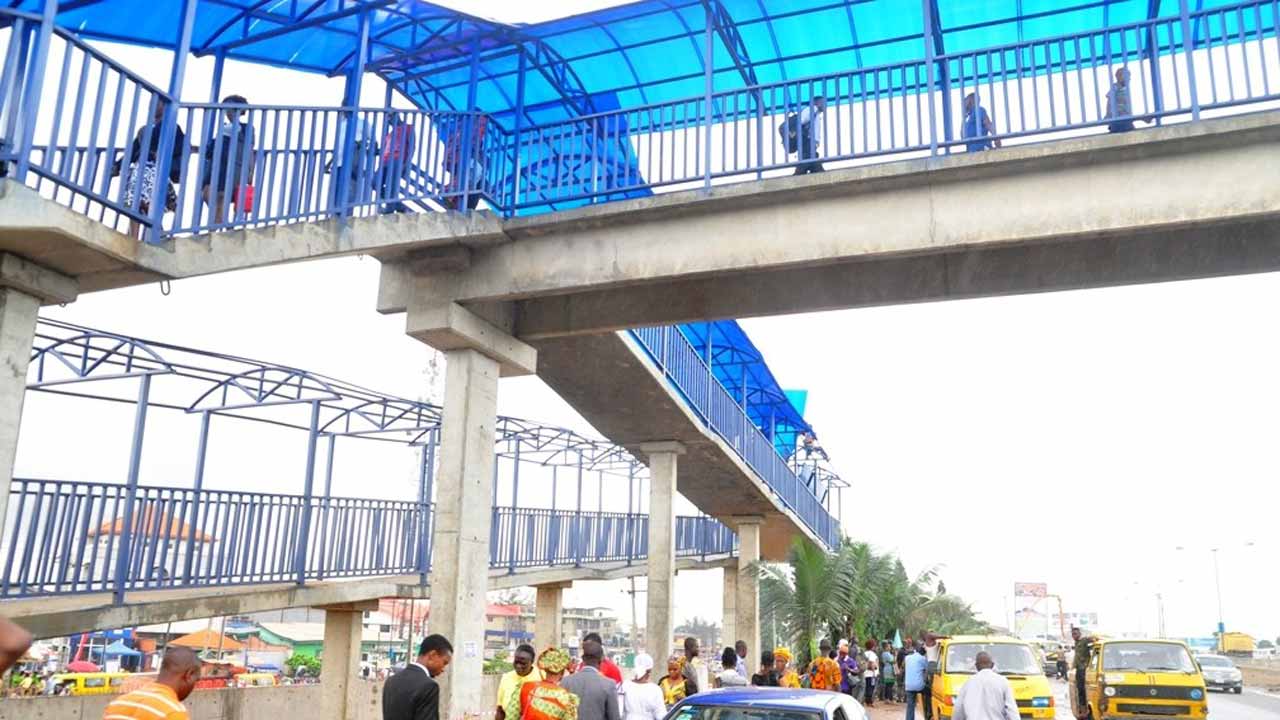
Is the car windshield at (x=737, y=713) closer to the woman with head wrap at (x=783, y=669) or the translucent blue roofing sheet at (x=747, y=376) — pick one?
Answer: the woman with head wrap at (x=783, y=669)

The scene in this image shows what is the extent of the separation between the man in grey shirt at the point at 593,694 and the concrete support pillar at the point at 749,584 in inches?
690

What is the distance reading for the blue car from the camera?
23.1 ft

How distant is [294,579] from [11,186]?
8.60 metres

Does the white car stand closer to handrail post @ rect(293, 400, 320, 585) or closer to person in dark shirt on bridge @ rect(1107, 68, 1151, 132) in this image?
person in dark shirt on bridge @ rect(1107, 68, 1151, 132)

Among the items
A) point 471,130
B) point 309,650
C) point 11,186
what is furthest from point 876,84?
point 309,650

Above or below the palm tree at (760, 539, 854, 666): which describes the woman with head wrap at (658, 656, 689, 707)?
below

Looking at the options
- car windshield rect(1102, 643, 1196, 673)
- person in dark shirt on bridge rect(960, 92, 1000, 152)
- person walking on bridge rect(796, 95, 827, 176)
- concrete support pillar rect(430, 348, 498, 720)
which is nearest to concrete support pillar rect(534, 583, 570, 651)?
concrete support pillar rect(430, 348, 498, 720)

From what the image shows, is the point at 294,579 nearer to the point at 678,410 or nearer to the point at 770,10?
the point at 678,410

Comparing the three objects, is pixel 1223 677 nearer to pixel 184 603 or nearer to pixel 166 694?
pixel 184 603

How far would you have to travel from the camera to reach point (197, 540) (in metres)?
12.9

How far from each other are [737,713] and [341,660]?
37.3ft

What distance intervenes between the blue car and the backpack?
20.2 feet

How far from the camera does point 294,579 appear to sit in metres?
14.6

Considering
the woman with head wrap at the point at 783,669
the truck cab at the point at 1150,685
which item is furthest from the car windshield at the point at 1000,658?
the woman with head wrap at the point at 783,669
